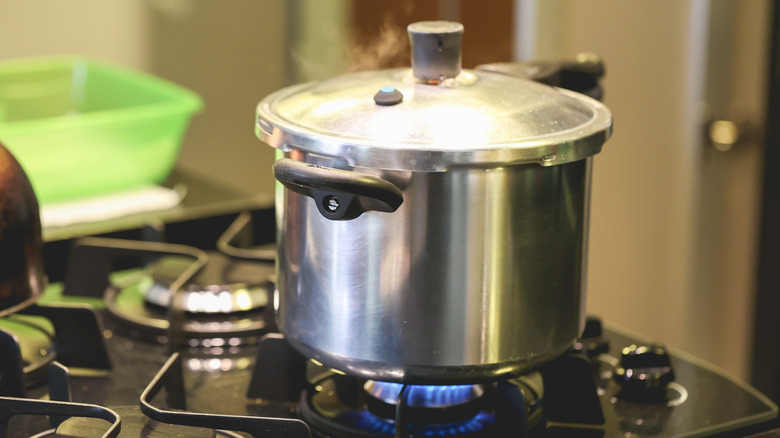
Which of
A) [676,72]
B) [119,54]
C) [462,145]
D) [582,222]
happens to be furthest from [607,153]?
[462,145]

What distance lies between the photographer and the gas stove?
0.72m

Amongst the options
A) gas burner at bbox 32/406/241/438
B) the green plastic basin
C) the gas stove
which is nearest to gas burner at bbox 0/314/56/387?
the gas stove

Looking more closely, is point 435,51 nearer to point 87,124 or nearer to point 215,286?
point 215,286

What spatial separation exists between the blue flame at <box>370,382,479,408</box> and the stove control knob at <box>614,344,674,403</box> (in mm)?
141

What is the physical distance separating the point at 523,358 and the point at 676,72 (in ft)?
4.48

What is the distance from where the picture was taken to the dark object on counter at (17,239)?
77cm

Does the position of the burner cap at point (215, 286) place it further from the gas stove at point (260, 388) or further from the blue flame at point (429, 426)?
the blue flame at point (429, 426)

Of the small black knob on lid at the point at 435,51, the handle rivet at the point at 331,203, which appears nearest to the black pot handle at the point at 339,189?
the handle rivet at the point at 331,203

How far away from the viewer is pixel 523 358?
696 mm

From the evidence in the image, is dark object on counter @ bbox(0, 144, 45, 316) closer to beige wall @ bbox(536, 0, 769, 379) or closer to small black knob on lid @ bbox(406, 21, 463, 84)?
small black knob on lid @ bbox(406, 21, 463, 84)

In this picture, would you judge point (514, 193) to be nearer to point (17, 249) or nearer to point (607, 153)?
point (17, 249)

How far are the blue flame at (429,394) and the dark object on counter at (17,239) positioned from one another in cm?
31

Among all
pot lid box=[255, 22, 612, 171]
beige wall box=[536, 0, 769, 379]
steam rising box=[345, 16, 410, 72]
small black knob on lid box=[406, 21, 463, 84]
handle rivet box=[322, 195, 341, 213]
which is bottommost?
beige wall box=[536, 0, 769, 379]

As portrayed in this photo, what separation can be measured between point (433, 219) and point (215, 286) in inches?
15.7
